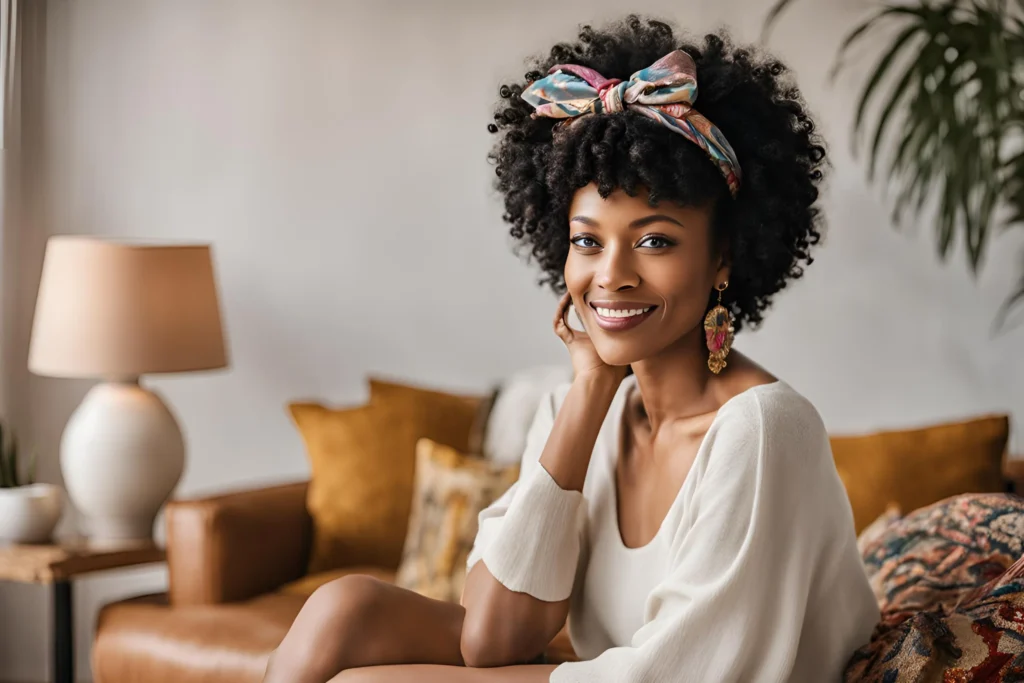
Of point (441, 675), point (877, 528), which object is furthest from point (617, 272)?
point (877, 528)

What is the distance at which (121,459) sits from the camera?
2887 mm

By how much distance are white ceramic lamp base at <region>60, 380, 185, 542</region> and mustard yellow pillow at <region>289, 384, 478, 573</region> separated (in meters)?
0.35

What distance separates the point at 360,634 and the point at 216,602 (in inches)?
49.0

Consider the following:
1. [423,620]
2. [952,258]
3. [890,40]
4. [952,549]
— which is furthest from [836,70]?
[423,620]

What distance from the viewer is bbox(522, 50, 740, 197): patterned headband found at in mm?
1479

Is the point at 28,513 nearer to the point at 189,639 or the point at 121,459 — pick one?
the point at 121,459

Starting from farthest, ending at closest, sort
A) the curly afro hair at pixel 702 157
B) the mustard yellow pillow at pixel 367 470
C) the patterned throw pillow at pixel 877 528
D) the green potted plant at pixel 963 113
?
the mustard yellow pillow at pixel 367 470 < the green potted plant at pixel 963 113 < the patterned throw pillow at pixel 877 528 < the curly afro hair at pixel 702 157

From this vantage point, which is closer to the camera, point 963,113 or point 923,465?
point 923,465

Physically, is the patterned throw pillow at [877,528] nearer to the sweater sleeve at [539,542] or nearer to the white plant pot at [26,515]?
the sweater sleeve at [539,542]

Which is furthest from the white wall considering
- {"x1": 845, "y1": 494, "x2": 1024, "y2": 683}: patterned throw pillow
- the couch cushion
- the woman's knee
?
the woman's knee

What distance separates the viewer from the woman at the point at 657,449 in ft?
4.63

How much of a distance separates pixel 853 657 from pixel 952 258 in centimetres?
172

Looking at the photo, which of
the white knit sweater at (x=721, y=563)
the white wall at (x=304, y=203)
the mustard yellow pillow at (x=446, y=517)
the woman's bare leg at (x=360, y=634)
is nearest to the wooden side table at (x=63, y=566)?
the mustard yellow pillow at (x=446, y=517)

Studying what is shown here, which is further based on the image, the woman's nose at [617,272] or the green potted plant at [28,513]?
the green potted plant at [28,513]
